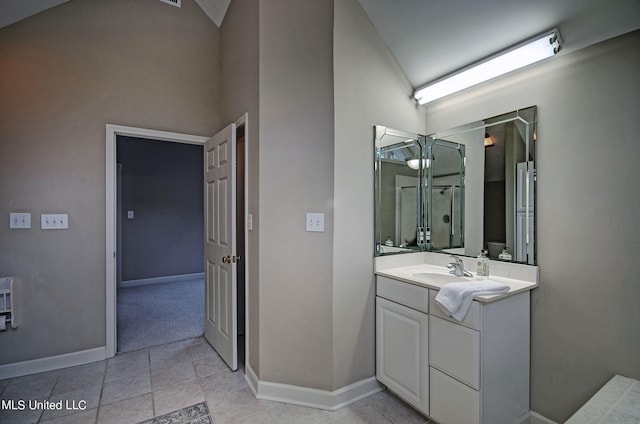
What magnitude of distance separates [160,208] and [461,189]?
484 cm

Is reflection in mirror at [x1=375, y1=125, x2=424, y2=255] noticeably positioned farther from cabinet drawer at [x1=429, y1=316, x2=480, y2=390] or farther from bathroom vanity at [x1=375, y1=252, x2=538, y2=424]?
cabinet drawer at [x1=429, y1=316, x2=480, y2=390]

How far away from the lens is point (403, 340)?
1.85 meters

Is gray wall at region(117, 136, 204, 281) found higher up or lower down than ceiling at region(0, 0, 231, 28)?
lower down

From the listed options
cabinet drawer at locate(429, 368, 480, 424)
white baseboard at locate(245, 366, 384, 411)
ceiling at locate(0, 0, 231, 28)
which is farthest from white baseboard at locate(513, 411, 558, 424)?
ceiling at locate(0, 0, 231, 28)

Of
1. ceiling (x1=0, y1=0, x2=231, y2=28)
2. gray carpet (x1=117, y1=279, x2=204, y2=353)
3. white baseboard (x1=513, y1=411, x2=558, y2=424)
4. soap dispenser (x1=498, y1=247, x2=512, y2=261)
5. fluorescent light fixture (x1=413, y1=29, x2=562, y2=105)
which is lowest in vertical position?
gray carpet (x1=117, y1=279, x2=204, y2=353)

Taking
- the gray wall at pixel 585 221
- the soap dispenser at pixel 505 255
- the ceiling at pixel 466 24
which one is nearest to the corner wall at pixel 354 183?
the ceiling at pixel 466 24

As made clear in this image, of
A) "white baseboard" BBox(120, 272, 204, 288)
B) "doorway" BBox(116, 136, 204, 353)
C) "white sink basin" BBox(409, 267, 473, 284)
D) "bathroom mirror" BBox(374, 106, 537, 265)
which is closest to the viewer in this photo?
"bathroom mirror" BBox(374, 106, 537, 265)

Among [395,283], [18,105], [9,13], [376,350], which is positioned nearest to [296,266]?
[395,283]

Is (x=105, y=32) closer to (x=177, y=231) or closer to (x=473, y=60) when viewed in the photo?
(x=473, y=60)

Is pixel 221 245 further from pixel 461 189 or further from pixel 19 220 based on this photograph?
pixel 461 189

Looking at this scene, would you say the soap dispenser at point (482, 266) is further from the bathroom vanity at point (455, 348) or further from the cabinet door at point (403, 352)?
the cabinet door at point (403, 352)

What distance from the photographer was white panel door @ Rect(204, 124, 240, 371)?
7.50 feet

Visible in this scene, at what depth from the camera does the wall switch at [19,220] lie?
2.25 m

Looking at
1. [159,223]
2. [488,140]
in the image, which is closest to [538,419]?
[488,140]
